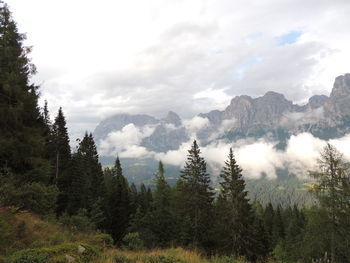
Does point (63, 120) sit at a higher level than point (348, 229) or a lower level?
higher

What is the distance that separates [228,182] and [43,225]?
29687 mm

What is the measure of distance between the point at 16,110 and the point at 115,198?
29087 millimetres

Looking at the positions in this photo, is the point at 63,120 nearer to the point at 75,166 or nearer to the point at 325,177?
the point at 75,166

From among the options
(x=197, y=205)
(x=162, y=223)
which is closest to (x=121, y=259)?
(x=197, y=205)

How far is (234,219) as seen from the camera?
113 ft

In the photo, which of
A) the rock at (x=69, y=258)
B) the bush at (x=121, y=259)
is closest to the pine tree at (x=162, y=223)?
the bush at (x=121, y=259)

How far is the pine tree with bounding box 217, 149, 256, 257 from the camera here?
34312mm

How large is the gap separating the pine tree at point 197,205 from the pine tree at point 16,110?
22.2 m

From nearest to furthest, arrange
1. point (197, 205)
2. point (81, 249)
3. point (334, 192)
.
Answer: point (81, 249), point (334, 192), point (197, 205)

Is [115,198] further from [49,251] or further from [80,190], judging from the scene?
[49,251]

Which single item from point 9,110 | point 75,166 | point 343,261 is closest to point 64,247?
point 9,110

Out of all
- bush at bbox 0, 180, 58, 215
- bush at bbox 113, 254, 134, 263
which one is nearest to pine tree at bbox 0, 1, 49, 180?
bush at bbox 0, 180, 58, 215

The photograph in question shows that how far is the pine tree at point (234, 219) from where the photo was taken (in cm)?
3431

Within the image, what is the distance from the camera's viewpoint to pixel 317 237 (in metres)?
25.2
